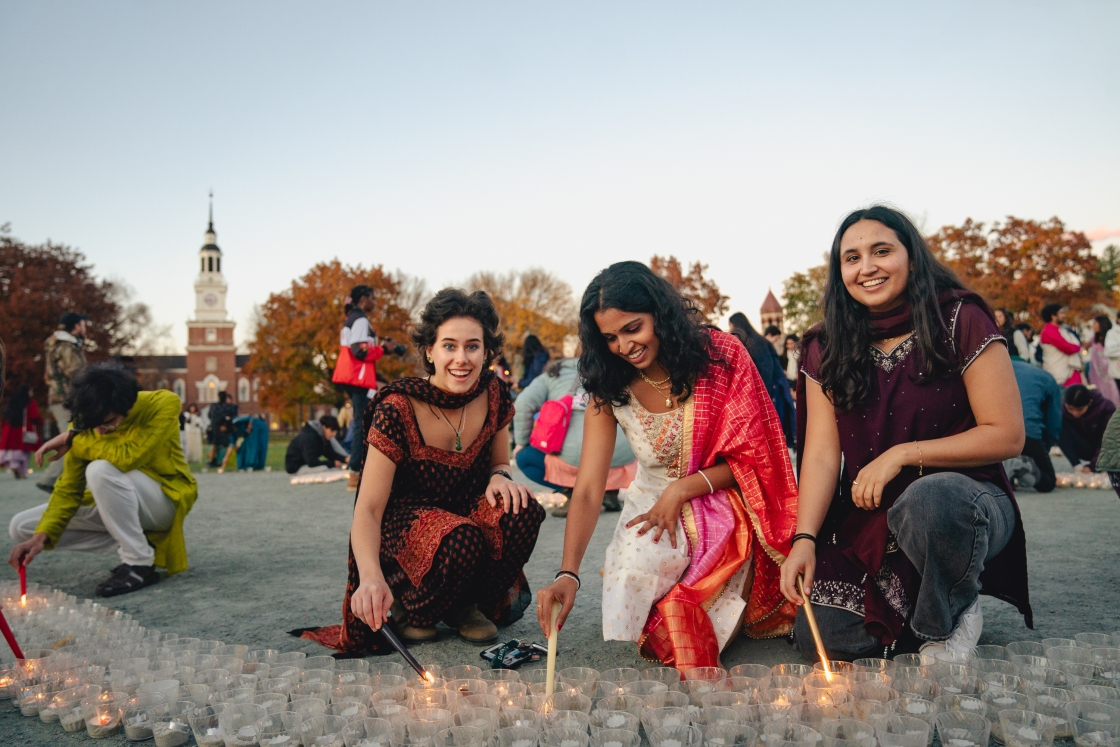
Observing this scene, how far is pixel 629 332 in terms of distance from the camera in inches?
121

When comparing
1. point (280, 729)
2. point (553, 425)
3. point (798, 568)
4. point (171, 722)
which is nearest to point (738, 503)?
point (798, 568)

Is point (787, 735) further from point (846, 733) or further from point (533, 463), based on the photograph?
point (533, 463)

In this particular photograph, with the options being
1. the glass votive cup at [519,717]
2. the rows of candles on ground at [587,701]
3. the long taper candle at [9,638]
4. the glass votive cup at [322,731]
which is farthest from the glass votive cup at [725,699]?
the long taper candle at [9,638]

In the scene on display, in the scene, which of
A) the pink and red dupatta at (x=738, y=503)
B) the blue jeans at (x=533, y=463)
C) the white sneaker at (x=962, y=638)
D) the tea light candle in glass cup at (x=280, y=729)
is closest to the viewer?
the tea light candle in glass cup at (x=280, y=729)

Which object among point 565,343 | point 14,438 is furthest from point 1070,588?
point 565,343

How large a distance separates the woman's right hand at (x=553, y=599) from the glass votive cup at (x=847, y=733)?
84 centimetres

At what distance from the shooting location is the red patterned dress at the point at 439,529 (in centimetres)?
325

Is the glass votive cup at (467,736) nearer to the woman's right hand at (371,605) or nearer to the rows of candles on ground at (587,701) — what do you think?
the rows of candles on ground at (587,701)

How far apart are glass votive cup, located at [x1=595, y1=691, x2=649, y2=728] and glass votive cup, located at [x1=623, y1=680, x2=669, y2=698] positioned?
0.22 ft

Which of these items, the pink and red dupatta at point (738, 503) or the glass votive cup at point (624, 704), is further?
the pink and red dupatta at point (738, 503)

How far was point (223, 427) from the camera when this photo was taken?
16500mm

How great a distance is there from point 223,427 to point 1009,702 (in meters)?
16.4

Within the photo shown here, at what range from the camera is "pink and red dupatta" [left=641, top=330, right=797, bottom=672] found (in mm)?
3115

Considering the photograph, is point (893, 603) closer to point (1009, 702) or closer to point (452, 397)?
point (1009, 702)
